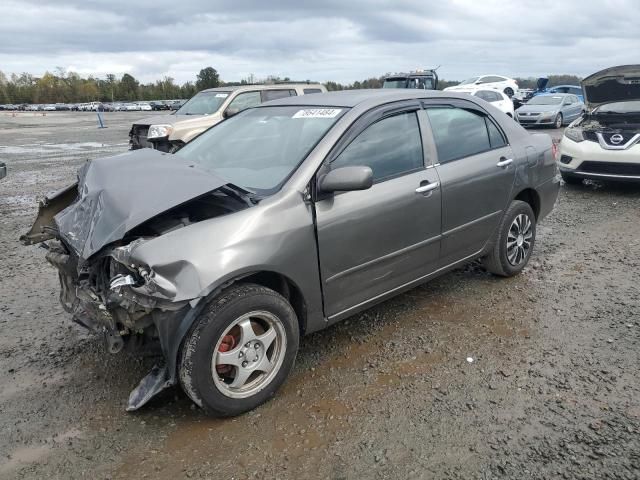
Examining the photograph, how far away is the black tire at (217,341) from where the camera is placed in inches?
100

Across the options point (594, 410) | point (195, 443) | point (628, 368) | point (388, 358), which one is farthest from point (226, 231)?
point (628, 368)

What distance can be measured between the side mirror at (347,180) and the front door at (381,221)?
0.41 ft

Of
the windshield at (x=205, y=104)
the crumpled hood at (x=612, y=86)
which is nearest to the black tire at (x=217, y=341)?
the crumpled hood at (x=612, y=86)

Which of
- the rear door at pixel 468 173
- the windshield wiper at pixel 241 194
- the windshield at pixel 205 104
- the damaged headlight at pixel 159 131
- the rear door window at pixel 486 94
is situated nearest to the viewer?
the windshield wiper at pixel 241 194

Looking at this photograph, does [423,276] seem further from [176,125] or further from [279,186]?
[176,125]

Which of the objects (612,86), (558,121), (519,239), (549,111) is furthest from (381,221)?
(558,121)

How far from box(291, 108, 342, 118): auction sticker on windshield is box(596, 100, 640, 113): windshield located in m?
7.06

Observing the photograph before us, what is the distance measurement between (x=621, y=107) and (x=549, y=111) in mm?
11346

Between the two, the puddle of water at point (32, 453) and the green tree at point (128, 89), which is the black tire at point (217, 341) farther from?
the green tree at point (128, 89)

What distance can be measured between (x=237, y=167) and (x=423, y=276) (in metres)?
1.61

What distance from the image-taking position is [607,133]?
7.97 meters

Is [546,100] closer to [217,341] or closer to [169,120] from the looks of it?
[169,120]

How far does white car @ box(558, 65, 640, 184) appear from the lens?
770cm

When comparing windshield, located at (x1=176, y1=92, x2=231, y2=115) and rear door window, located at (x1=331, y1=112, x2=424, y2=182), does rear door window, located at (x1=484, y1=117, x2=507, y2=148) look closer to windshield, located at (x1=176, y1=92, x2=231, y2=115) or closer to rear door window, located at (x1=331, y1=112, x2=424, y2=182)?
rear door window, located at (x1=331, y1=112, x2=424, y2=182)
